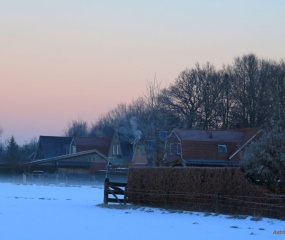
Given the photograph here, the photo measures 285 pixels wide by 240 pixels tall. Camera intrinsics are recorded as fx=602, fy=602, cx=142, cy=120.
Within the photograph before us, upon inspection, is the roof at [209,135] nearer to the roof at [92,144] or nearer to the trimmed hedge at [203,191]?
the roof at [92,144]

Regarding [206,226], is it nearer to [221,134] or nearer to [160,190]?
[160,190]

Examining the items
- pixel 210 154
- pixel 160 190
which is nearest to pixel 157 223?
pixel 160 190

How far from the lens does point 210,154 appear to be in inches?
2480

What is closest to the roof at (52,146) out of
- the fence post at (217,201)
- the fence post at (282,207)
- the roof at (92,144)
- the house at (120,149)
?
the roof at (92,144)

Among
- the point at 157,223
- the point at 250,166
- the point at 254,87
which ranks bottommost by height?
the point at 157,223

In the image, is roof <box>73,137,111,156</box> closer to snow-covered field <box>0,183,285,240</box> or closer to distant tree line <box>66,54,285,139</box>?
distant tree line <box>66,54,285,139</box>

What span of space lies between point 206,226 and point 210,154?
1693 inches

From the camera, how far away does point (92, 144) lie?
9200 cm

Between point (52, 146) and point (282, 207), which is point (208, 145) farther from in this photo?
point (52, 146)

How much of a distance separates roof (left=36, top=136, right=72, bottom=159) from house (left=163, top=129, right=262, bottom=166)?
3685 centimetres

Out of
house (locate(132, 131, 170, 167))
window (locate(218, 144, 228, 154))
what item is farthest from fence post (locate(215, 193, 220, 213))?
window (locate(218, 144, 228, 154))

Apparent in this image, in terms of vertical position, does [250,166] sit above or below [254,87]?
below

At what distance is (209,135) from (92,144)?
104 feet

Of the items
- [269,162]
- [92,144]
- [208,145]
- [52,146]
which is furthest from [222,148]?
[52,146]
